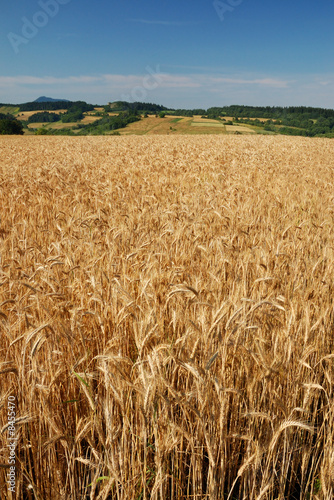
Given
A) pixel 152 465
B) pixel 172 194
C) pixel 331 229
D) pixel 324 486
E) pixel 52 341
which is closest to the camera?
pixel 324 486

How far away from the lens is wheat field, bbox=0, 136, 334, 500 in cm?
148

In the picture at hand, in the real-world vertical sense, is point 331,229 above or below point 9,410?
above

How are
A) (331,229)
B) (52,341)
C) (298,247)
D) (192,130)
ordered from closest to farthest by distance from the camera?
(52,341) → (298,247) → (331,229) → (192,130)

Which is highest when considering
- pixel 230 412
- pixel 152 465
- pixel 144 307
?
pixel 144 307

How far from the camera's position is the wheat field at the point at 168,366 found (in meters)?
1.48

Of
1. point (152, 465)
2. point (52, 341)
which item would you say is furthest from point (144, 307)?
point (152, 465)

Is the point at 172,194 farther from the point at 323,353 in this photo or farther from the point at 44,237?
the point at 323,353

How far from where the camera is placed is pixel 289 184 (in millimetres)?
8086

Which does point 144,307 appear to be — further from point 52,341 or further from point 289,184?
Result: point 289,184

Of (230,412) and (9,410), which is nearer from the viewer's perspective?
(9,410)

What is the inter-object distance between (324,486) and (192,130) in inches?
2452

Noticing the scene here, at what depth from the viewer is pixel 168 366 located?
1.94 m
